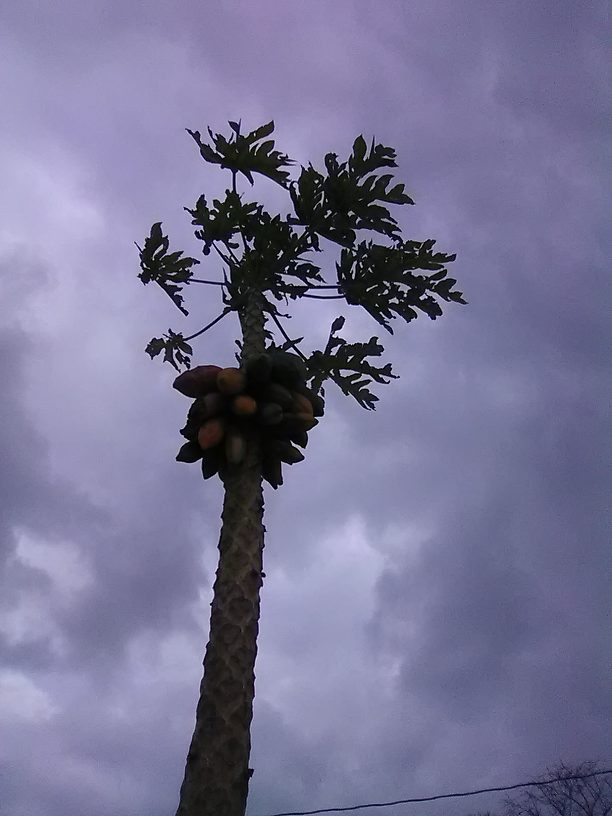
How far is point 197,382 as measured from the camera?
3.71m

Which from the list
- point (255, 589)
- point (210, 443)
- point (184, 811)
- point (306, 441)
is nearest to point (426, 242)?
point (306, 441)

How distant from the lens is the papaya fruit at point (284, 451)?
379 centimetres

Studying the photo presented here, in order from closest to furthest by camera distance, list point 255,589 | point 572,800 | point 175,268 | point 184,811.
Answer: point 184,811
point 255,589
point 175,268
point 572,800

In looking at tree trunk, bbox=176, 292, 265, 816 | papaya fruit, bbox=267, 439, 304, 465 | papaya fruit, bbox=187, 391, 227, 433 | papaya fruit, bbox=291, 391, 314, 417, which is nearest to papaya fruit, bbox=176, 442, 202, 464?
papaya fruit, bbox=187, 391, 227, 433

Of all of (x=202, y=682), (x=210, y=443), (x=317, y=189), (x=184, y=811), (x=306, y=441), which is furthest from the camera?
(x=317, y=189)

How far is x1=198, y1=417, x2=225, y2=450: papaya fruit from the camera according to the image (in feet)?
11.7

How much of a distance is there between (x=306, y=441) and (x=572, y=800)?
23.6m

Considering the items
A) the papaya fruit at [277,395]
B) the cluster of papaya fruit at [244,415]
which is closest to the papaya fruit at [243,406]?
the cluster of papaya fruit at [244,415]

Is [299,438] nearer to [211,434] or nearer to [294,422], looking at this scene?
[294,422]

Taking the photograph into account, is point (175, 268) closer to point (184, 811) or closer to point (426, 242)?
point (426, 242)

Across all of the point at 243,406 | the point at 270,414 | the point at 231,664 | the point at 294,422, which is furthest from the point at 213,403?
the point at 231,664

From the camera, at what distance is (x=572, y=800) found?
75.2ft

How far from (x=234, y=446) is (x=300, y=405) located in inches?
17.1

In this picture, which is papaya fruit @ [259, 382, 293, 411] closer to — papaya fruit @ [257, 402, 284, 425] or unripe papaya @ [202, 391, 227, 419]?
papaya fruit @ [257, 402, 284, 425]
